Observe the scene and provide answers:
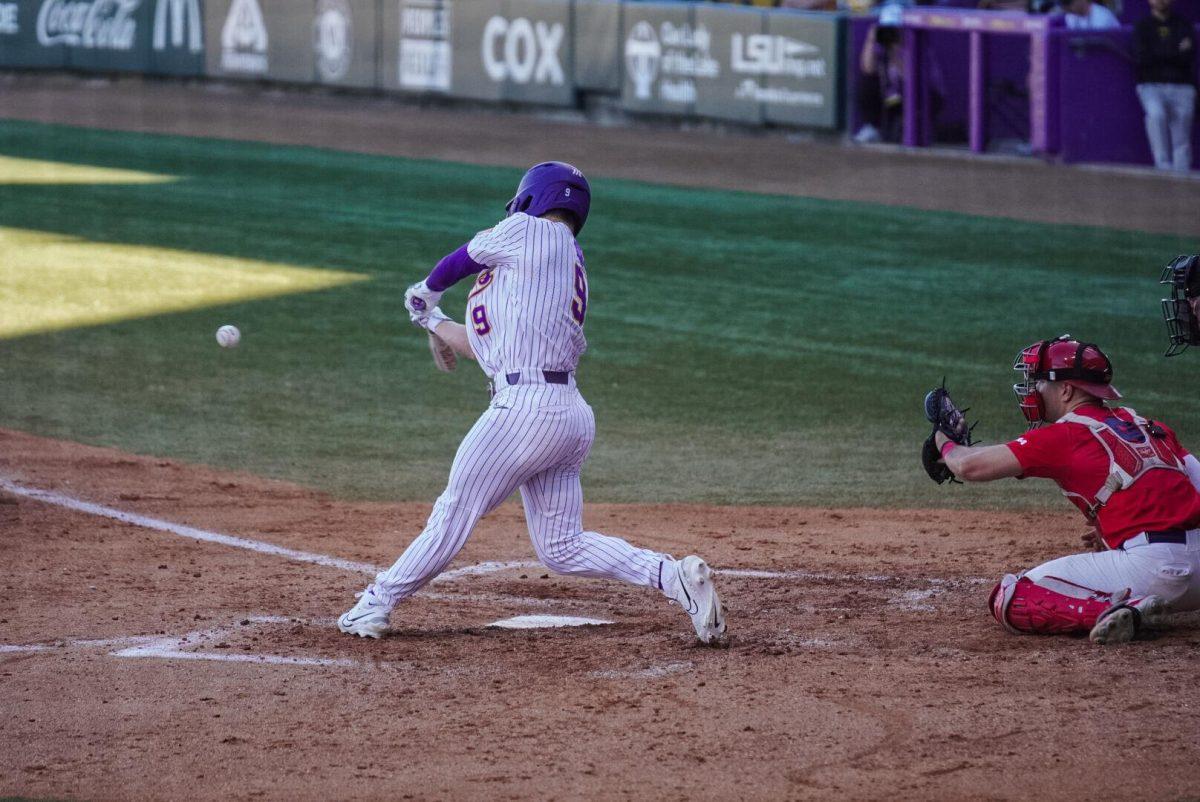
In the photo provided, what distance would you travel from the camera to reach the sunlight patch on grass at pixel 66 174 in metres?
17.2

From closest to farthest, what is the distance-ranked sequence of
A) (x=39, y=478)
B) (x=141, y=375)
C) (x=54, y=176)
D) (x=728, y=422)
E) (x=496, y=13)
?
(x=39, y=478)
(x=728, y=422)
(x=141, y=375)
(x=54, y=176)
(x=496, y=13)

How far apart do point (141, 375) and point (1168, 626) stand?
6.51 meters

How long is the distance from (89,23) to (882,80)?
1305cm

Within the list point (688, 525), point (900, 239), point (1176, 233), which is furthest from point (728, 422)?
point (1176, 233)

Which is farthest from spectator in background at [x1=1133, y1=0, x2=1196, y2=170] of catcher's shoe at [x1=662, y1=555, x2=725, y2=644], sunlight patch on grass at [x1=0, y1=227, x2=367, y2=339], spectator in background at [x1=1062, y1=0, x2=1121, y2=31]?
catcher's shoe at [x1=662, y1=555, x2=725, y2=644]

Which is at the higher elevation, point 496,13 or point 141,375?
point 496,13

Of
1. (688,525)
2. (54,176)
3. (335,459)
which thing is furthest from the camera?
(54,176)

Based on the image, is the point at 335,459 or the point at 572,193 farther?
the point at 335,459

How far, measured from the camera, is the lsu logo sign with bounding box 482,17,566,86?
69.6 ft

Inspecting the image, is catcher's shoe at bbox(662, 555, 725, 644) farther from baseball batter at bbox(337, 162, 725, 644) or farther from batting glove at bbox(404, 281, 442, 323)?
batting glove at bbox(404, 281, 442, 323)

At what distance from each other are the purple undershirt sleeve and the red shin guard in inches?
81.4

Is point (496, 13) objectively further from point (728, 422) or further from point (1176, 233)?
point (728, 422)

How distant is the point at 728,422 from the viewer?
9180 mm

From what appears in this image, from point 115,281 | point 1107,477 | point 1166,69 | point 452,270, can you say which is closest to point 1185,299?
point 1107,477
